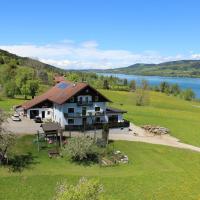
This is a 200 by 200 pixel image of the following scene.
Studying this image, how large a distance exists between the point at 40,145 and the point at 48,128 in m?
3.83

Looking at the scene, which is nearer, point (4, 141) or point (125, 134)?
point (4, 141)

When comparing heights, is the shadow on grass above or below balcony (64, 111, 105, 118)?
below

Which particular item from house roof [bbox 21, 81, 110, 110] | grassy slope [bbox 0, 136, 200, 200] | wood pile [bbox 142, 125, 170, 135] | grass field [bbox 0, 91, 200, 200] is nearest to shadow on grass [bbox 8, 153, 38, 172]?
grass field [bbox 0, 91, 200, 200]

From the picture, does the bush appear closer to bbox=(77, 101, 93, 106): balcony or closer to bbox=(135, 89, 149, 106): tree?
bbox=(77, 101, 93, 106): balcony

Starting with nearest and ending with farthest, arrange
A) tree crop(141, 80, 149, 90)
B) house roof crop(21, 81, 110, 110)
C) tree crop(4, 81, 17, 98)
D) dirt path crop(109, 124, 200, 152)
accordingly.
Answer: dirt path crop(109, 124, 200, 152) < house roof crop(21, 81, 110, 110) < tree crop(4, 81, 17, 98) < tree crop(141, 80, 149, 90)

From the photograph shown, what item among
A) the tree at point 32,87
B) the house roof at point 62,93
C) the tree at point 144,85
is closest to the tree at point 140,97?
the tree at point 144,85

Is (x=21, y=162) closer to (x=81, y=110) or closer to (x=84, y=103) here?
(x=81, y=110)

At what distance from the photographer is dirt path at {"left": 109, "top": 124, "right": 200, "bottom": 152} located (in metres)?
62.1

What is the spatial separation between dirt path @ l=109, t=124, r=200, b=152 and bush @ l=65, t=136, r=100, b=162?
1206 centimetres

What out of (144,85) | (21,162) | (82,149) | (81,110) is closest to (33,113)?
(81,110)

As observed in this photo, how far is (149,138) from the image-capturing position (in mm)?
65062

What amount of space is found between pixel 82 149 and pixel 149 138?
21.6 m

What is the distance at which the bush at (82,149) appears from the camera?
156ft

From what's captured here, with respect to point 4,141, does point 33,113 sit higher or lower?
lower
